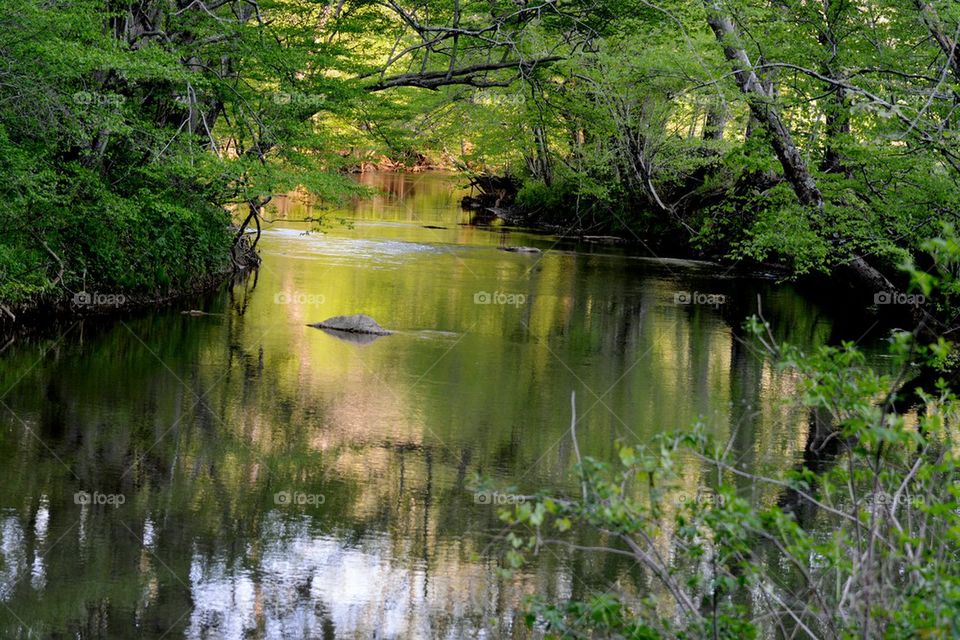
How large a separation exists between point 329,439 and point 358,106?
1016cm

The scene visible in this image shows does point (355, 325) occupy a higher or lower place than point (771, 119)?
lower

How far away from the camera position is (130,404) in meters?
11.3

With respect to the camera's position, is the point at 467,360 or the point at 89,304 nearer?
the point at 467,360

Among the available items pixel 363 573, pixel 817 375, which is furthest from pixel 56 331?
pixel 817 375

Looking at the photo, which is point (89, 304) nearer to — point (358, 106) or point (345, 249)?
point (358, 106)

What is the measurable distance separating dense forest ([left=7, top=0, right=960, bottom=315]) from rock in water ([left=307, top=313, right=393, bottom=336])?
7.58 ft

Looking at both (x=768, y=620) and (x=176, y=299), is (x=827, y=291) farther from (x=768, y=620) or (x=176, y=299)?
(x=768, y=620)

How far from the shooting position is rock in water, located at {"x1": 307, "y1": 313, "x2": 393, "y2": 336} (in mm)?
16359

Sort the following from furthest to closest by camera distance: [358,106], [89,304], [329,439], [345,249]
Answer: [345,249] → [358,106] → [89,304] → [329,439]

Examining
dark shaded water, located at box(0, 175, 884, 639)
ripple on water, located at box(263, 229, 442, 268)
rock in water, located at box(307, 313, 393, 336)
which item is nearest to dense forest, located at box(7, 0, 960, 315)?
dark shaded water, located at box(0, 175, 884, 639)

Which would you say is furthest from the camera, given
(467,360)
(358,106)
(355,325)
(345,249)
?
(345,249)

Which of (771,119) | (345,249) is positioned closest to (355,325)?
(771,119)

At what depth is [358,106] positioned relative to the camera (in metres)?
19.2

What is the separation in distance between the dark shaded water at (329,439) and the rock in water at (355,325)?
322 millimetres
